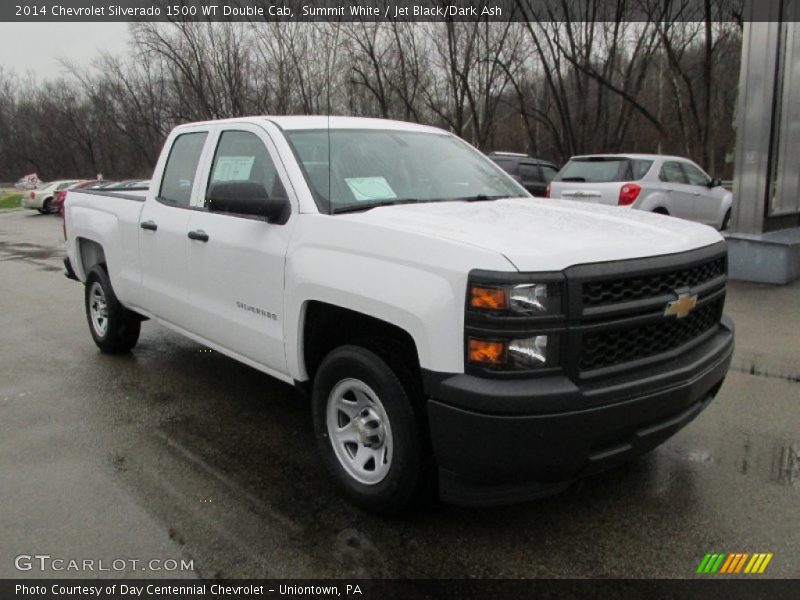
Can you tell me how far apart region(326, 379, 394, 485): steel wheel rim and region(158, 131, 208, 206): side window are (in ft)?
6.83

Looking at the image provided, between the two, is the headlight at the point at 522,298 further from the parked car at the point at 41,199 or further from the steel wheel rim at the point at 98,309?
the parked car at the point at 41,199

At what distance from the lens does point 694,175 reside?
12.4 meters

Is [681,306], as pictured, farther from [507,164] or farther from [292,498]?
[507,164]

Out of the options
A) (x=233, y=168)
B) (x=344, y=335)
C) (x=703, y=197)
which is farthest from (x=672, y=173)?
(x=344, y=335)

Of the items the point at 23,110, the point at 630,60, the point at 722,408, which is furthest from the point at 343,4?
the point at 23,110

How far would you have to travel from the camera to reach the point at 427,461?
9.55ft

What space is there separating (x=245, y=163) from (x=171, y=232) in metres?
0.89

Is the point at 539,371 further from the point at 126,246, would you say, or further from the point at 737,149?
the point at 737,149

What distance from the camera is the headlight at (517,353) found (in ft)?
8.37

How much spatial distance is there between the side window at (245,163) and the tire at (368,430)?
3.67 feet

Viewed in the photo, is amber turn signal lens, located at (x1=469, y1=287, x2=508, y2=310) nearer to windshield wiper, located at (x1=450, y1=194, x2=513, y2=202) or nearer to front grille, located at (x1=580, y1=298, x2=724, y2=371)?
front grille, located at (x1=580, y1=298, x2=724, y2=371)

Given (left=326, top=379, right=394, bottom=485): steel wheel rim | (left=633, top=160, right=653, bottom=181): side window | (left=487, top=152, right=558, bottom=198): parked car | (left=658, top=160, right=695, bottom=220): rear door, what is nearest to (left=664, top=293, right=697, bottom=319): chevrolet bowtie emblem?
(left=326, top=379, right=394, bottom=485): steel wheel rim

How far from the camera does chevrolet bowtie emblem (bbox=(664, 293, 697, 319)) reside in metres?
2.84

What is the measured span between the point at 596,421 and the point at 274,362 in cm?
185
